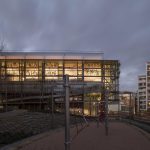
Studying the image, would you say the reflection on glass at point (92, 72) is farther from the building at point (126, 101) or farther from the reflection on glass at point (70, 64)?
the building at point (126, 101)

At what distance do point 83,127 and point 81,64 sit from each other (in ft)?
170

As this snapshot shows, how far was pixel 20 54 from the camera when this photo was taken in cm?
7294

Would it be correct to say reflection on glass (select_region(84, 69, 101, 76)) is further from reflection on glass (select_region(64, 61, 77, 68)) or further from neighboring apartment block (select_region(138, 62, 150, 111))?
neighboring apartment block (select_region(138, 62, 150, 111))

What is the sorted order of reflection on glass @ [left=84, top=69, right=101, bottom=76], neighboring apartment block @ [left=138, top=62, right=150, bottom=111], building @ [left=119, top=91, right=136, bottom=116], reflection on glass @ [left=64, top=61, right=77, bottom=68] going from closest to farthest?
building @ [left=119, top=91, right=136, bottom=116], reflection on glass @ [left=84, top=69, right=101, bottom=76], reflection on glass @ [left=64, top=61, right=77, bottom=68], neighboring apartment block @ [left=138, top=62, right=150, bottom=111]

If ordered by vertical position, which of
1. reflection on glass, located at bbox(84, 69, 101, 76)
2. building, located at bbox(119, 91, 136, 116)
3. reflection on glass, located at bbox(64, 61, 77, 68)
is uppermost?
reflection on glass, located at bbox(64, 61, 77, 68)

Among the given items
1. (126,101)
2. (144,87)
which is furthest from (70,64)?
(144,87)

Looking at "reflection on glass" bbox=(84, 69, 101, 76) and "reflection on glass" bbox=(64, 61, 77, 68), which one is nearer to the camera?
"reflection on glass" bbox=(84, 69, 101, 76)

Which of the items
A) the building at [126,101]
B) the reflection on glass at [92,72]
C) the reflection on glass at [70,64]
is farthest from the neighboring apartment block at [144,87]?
the building at [126,101]

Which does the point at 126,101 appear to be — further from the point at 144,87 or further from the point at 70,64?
the point at 144,87

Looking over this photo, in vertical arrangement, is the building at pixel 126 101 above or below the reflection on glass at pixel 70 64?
below

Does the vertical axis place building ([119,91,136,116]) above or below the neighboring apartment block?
below

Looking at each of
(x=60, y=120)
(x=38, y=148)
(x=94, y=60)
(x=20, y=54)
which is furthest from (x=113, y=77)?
(x=38, y=148)

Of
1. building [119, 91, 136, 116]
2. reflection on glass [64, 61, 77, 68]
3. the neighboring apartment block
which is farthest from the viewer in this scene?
the neighboring apartment block

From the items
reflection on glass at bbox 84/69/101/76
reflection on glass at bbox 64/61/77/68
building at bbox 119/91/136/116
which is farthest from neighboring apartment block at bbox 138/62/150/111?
building at bbox 119/91/136/116
